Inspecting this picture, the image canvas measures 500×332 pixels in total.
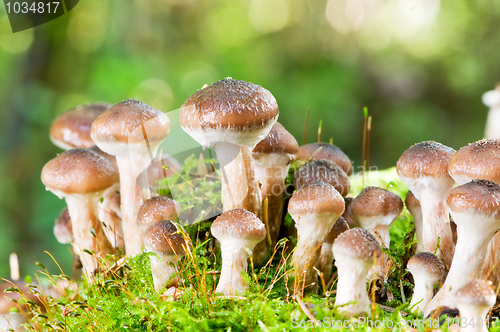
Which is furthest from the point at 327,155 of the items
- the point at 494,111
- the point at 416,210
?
the point at 494,111

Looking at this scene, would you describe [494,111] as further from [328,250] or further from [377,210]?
[328,250]

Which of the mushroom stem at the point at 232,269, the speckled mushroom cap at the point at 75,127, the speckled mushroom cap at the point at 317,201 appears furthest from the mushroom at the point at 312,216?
the speckled mushroom cap at the point at 75,127

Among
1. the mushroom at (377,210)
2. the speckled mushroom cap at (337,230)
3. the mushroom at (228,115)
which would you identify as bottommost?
the speckled mushroom cap at (337,230)

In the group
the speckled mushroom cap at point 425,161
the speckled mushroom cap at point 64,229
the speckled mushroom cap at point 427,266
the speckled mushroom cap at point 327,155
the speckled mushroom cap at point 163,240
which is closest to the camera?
the speckled mushroom cap at point 427,266

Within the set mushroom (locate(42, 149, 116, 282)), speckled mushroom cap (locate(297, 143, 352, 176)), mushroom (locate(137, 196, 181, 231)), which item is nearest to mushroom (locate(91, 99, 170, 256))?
mushroom (locate(42, 149, 116, 282))

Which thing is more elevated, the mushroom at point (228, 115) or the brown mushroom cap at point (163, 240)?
the mushroom at point (228, 115)

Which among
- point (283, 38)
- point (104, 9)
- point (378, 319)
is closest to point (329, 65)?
point (283, 38)

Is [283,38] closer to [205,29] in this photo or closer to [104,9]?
[205,29]

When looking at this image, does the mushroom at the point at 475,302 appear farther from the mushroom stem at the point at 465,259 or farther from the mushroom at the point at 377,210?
the mushroom at the point at 377,210
